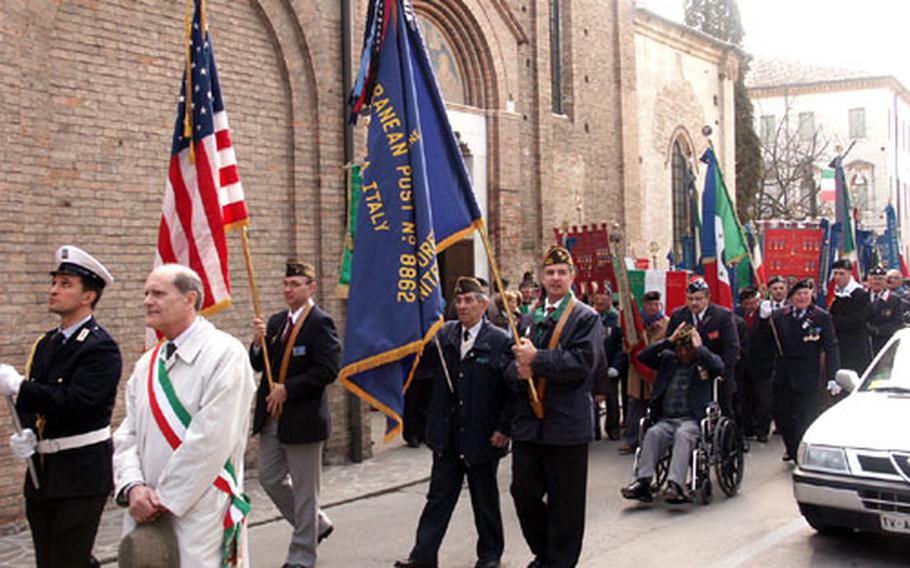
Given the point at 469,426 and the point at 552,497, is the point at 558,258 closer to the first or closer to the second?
the point at 469,426

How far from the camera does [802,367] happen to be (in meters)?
11.5

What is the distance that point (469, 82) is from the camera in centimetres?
1631

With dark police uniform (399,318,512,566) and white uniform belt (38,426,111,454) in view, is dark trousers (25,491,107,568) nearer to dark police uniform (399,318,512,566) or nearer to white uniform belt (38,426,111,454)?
white uniform belt (38,426,111,454)

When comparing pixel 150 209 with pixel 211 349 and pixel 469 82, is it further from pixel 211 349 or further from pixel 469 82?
pixel 469 82

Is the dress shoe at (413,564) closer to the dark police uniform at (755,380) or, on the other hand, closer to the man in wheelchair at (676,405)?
the man in wheelchair at (676,405)

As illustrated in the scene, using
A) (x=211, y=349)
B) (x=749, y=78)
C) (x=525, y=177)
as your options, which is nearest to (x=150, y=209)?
(x=211, y=349)

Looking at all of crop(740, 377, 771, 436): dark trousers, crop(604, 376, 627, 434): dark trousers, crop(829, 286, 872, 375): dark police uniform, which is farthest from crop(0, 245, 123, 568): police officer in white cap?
crop(829, 286, 872, 375): dark police uniform

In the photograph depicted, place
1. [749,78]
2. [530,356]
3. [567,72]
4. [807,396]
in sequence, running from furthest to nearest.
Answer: [749,78] < [567,72] < [807,396] < [530,356]

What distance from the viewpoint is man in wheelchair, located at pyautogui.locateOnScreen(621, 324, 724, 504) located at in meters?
9.20

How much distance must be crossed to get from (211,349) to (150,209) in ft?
20.6

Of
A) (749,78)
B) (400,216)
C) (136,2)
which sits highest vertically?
(749,78)

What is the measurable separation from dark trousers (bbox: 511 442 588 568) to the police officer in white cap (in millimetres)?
2674

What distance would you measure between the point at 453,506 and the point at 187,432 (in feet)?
10.5

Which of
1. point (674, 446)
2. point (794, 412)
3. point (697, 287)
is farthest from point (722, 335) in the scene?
point (794, 412)
